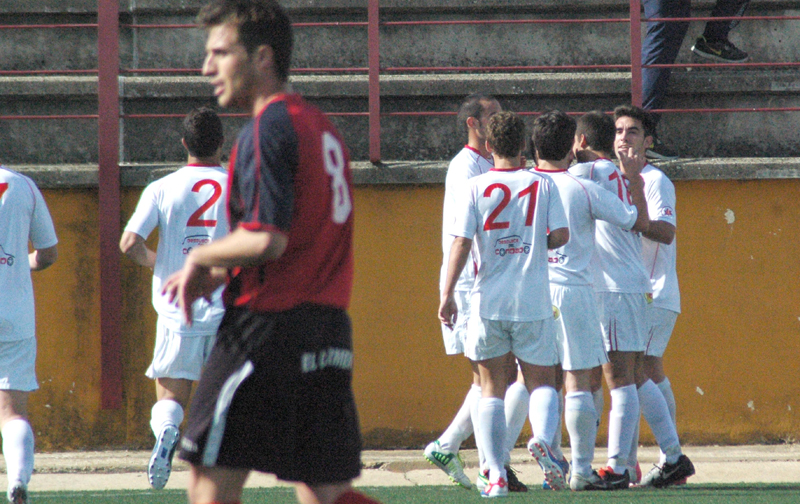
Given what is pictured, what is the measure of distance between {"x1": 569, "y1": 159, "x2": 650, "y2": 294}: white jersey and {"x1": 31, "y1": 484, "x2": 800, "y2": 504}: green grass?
1163mm

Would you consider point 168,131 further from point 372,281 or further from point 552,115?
point 552,115

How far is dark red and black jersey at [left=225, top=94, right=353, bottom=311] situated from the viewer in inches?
96.4

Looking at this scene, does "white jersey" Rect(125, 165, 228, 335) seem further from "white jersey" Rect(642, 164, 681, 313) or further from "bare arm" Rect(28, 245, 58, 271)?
"white jersey" Rect(642, 164, 681, 313)

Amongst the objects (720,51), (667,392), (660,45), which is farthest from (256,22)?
(720,51)

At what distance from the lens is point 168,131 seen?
8.48 meters

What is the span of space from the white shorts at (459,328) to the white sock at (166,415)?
1621mm

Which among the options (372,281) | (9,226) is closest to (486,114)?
(372,281)

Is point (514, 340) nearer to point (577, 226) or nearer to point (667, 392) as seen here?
point (577, 226)

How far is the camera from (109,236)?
7301 millimetres

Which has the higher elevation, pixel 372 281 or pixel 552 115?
pixel 552 115

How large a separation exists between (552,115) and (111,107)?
144 inches

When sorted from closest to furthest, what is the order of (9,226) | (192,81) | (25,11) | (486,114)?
(9,226) < (486,114) < (192,81) < (25,11)

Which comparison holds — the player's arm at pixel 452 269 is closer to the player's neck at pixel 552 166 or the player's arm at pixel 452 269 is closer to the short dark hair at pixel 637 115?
the player's neck at pixel 552 166

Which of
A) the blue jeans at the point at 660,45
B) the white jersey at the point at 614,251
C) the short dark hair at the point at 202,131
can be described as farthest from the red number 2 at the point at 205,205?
the blue jeans at the point at 660,45
